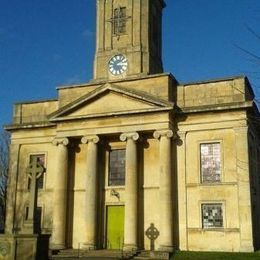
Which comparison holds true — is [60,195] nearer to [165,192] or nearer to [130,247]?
[130,247]

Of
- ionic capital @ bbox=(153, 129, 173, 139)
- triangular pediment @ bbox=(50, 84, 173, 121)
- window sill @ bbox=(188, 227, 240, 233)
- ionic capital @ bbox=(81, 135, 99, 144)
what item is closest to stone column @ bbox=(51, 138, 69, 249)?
ionic capital @ bbox=(81, 135, 99, 144)

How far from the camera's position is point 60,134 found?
98.4 ft

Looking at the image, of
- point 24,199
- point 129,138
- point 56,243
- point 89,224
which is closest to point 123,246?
point 89,224

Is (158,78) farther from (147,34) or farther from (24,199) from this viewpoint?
(24,199)

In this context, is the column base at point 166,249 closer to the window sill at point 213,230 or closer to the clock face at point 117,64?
the window sill at point 213,230

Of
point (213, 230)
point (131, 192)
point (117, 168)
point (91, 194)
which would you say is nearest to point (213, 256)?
point (213, 230)

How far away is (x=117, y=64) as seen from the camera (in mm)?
32844

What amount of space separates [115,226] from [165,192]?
415cm

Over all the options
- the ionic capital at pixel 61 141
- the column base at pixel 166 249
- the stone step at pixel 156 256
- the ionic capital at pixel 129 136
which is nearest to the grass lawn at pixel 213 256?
the stone step at pixel 156 256

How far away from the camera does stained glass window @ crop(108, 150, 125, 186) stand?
29469 mm

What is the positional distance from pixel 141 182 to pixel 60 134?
19.3 ft

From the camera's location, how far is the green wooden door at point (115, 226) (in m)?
28.6

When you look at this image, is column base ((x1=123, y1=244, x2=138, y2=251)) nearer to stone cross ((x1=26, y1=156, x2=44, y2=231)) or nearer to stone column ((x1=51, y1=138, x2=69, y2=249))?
stone column ((x1=51, y1=138, x2=69, y2=249))

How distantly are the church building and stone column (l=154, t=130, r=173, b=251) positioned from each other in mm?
55
